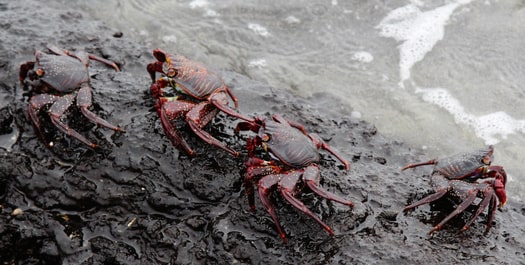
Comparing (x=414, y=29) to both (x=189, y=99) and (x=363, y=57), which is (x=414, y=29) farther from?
(x=189, y=99)

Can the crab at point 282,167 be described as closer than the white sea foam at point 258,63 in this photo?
Yes

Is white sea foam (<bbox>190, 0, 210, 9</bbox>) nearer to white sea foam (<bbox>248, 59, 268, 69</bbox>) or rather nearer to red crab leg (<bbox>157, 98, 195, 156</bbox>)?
white sea foam (<bbox>248, 59, 268, 69</bbox>)

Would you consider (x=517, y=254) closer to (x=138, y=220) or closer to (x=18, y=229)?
(x=138, y=220)

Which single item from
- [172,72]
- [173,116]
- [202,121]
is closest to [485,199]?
[202,121]

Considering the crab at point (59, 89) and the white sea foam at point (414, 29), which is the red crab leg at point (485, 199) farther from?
the crab at point (59, 89)

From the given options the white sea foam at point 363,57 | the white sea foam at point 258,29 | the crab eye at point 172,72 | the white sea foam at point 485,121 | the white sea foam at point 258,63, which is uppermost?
the crab eye at point 172,72

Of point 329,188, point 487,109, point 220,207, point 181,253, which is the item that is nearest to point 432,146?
point 487,109

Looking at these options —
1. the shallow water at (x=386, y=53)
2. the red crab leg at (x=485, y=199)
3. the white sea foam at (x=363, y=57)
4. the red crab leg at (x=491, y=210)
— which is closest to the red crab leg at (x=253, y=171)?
the red crab leg at (x=485, y=199)
